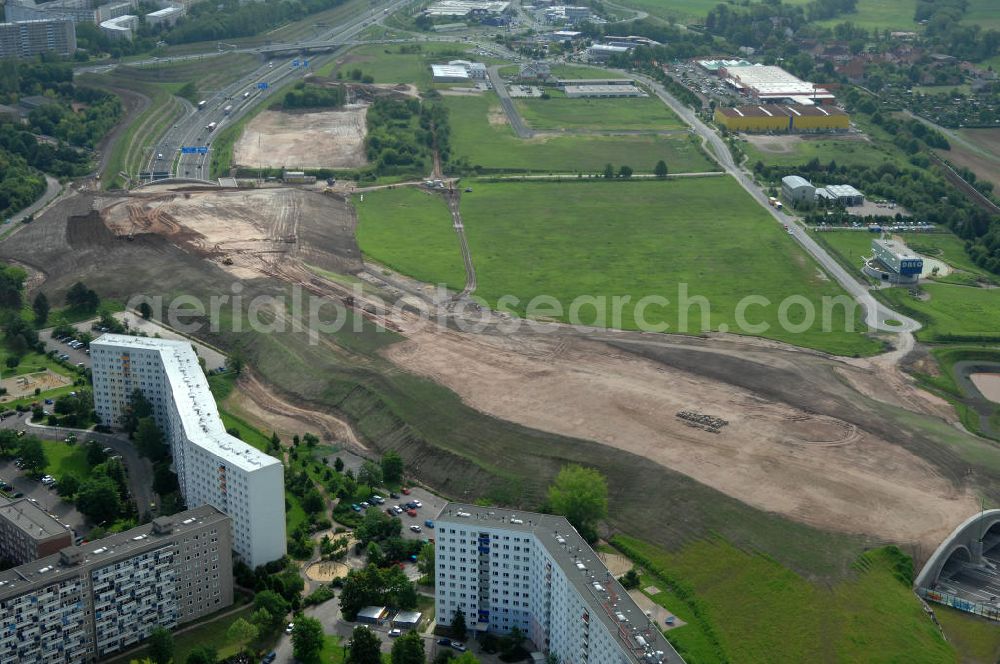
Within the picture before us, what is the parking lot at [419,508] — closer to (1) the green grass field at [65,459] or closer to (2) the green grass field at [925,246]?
(1) the green grass field at [65,459]

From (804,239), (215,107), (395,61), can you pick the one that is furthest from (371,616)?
(395,61)

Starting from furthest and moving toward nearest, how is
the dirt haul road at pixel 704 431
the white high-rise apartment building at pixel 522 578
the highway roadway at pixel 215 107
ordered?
the highway roadway at pixel 215 107
the dirt haul road at pixel 704 431
the white high-rise apartment building at pixel 522 578

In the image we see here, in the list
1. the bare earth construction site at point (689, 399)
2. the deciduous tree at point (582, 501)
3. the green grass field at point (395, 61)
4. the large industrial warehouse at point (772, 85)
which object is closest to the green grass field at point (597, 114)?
the large industrial warehouse at point (772, 85)

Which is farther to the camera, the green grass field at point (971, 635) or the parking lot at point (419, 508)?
the parking lot at point (419, 508)

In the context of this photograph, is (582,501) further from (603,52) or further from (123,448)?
(603,52)

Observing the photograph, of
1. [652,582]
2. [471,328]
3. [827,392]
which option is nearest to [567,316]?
[471,328]

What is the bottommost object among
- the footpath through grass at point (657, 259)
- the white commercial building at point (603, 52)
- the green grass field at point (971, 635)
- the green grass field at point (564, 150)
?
the green grass field at point (971, 635)
